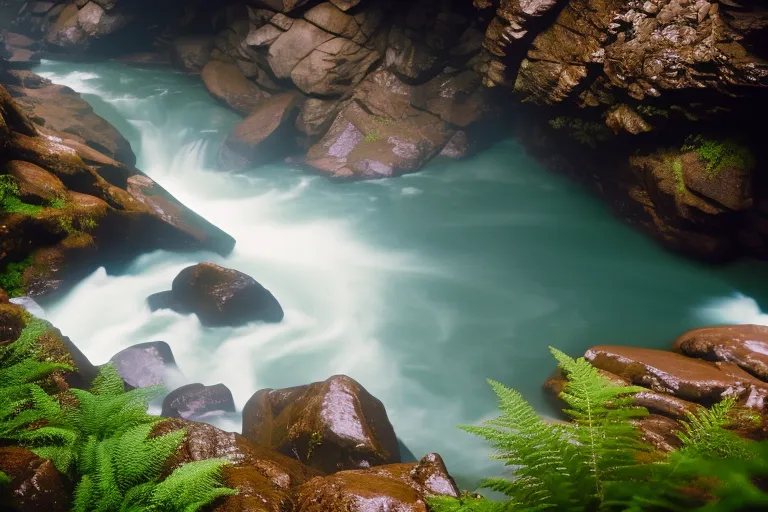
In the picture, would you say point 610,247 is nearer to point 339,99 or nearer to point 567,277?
point 567,277

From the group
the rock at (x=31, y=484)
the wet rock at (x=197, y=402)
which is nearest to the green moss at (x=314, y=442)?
the wet rock at (x=197, y=402)

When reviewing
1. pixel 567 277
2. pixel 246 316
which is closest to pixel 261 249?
pixel 246 316

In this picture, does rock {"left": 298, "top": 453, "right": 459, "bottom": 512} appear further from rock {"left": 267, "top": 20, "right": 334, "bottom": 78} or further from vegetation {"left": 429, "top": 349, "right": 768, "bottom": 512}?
rock {"left": 267, "top": 20, "right": 334, "bottom": 78}

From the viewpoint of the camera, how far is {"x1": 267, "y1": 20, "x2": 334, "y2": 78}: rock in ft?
48.9

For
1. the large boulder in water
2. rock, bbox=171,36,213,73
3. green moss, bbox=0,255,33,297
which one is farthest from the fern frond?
rock, bbox=171,36,213,73

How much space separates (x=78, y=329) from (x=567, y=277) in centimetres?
973

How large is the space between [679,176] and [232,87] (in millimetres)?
14651

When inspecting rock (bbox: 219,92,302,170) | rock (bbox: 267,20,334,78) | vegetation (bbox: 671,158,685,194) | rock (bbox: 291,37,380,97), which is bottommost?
A: vegetation (bbox: 671,158,685,194)

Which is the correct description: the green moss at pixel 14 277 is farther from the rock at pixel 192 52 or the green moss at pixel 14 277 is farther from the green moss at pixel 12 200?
the rock at pixel 192 52

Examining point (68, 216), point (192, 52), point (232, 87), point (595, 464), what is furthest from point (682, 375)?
point (192, 52)

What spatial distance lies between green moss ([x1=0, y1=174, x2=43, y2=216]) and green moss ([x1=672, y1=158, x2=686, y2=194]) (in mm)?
11703

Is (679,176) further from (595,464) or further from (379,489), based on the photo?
(595,464)

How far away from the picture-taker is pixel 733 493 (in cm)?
112

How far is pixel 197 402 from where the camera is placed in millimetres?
6789
